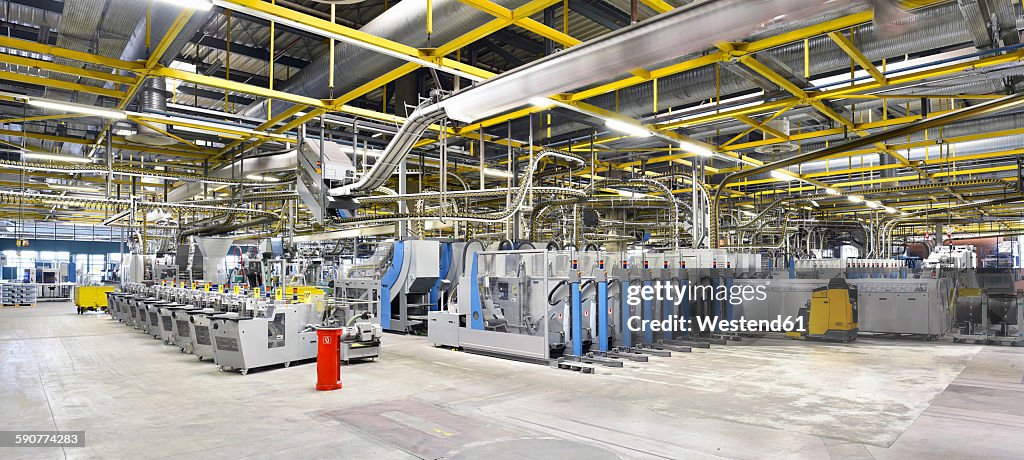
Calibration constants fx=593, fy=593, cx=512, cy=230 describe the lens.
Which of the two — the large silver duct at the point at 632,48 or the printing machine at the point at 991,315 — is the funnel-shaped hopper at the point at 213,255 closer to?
the large silver duct at the point at 632,48

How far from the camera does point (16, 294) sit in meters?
21.1

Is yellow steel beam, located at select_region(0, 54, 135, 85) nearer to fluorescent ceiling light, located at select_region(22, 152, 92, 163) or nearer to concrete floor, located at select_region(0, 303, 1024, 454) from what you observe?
concrete floor, located at select_region(0, 303, 1024, 454)

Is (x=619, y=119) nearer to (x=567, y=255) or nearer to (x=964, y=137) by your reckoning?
(x=567, y=255)

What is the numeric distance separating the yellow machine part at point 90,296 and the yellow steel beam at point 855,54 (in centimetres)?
1976

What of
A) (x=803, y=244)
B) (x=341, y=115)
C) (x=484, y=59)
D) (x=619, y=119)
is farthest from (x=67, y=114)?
(x=803, y=244)

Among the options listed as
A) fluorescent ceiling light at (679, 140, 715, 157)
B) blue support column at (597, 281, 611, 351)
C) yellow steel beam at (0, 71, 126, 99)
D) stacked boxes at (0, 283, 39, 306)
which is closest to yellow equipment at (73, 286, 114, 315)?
stacked boxes at (0, 283, 39, 306)

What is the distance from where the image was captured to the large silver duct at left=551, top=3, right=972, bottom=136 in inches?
234

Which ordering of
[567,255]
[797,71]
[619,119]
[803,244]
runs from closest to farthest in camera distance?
1. [797,71]
2. [619,119]
3. [567,255]
4. [803,244]

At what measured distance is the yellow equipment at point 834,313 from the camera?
10453mm

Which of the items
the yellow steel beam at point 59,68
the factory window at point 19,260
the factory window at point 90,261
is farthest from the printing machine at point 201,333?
the factory window at point 90,261

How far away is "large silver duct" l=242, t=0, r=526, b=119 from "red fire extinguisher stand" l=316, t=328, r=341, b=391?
10.1ft

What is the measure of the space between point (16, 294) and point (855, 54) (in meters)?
26.3

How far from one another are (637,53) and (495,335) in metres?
6.23

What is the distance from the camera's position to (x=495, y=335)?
9.00m
